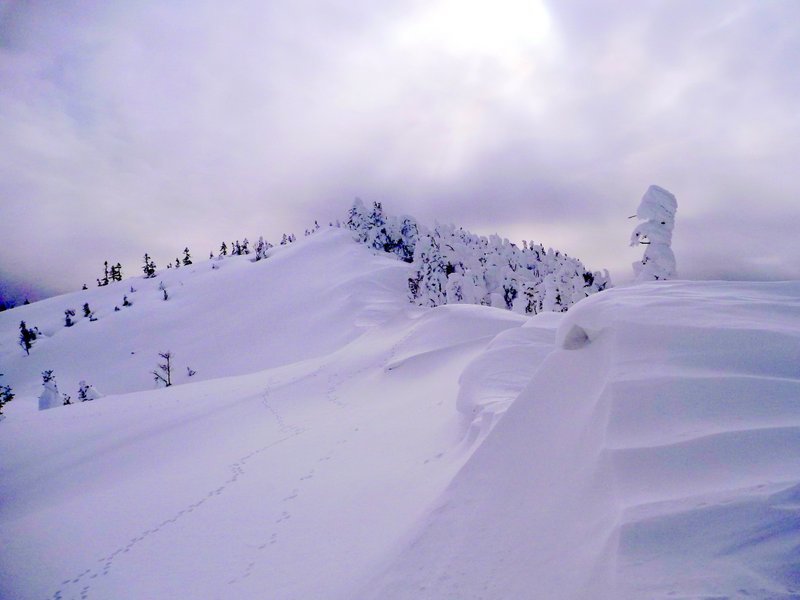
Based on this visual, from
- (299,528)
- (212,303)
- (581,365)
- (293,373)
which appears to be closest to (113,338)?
(212,303)

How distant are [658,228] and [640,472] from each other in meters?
19.9

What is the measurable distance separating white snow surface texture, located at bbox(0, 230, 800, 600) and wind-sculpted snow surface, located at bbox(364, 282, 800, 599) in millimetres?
16

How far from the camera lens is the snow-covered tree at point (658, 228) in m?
20.3

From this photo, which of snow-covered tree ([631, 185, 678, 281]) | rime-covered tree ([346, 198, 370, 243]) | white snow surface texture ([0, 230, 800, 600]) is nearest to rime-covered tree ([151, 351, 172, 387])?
white snow surface texture ([0, 230, 800, 600])

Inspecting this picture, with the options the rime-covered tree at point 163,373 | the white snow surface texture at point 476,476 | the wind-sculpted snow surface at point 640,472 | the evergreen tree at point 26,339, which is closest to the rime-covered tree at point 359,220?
the rime-covered tree at point 163,373

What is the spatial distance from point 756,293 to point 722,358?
8.20 ft

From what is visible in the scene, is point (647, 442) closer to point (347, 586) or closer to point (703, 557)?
point (703, 557)

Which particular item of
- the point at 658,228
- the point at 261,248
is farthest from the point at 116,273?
the point at 658,228

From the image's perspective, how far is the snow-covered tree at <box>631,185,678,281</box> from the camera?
2028cm

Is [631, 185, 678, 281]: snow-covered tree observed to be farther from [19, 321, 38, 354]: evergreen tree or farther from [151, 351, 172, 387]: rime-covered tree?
[19, 321, 38, 354]: evergreen tree

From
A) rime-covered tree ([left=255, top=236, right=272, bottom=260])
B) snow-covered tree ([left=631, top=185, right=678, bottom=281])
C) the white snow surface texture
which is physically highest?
rime-covered tree ([left=255, top=236, right=272, bottom=260])

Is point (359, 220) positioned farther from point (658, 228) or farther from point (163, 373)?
point (658, 228)

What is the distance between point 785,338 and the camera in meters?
4.71

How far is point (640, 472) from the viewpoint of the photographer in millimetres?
3670
